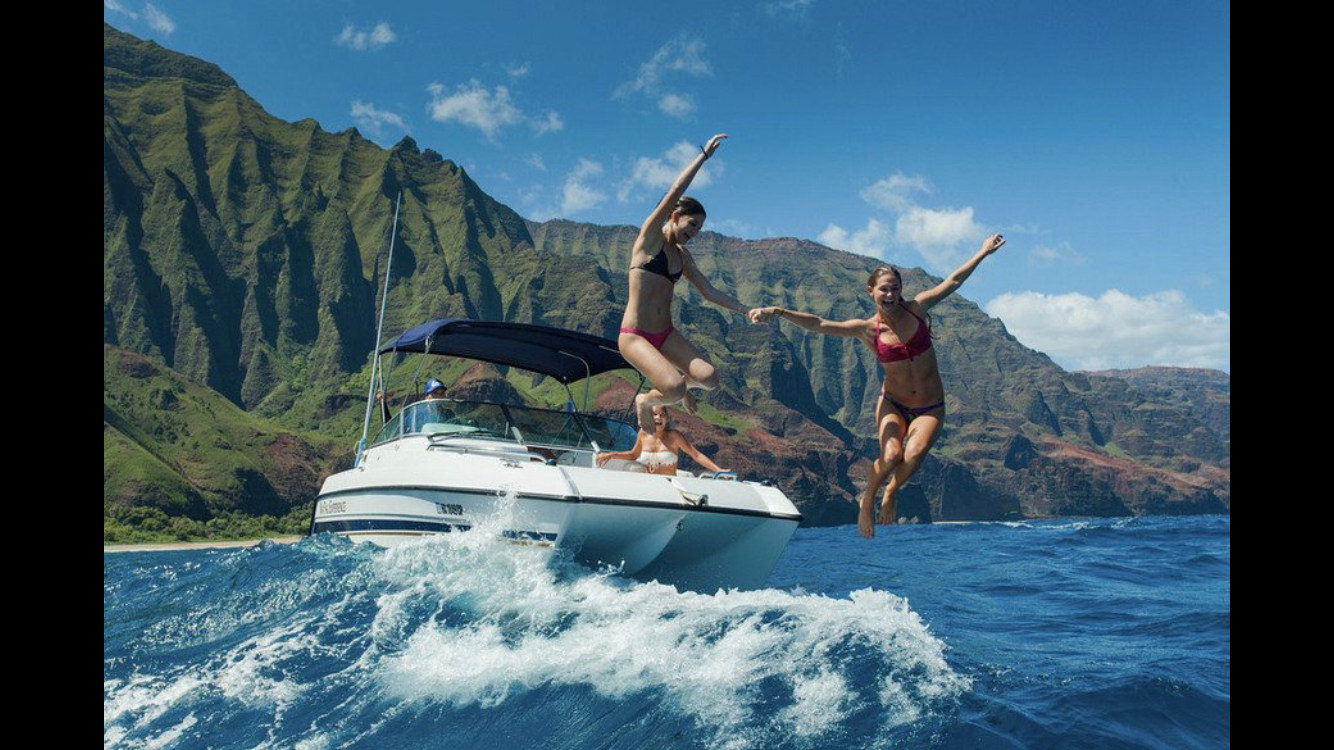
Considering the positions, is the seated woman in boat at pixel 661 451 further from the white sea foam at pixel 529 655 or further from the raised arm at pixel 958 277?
the raised arm at pixel 958 277

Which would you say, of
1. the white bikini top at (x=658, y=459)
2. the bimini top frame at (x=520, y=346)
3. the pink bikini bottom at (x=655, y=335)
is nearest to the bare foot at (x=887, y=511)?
the pink bikini bottom at (x=655, y=335)

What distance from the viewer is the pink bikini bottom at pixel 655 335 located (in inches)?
201

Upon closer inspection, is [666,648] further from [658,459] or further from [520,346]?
[520,346]

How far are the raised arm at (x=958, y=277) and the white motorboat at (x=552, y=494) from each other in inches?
271

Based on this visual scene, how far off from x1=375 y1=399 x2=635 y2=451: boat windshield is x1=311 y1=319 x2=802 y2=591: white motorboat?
0.05ft

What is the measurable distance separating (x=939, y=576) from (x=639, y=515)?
13.5 m

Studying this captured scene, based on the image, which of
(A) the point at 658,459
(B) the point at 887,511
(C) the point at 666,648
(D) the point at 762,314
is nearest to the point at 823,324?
(D) the point at 762,314

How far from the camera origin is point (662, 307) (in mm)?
5172

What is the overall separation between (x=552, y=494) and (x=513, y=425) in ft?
9.88

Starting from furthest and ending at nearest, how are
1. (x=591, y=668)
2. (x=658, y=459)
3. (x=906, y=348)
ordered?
(x=658, y=459) < (x=591, y=668) < (x=906, y=348)

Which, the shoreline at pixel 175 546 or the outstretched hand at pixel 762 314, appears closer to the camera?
the outstretched hand at pixel 762 314

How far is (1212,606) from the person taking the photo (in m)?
14.6
